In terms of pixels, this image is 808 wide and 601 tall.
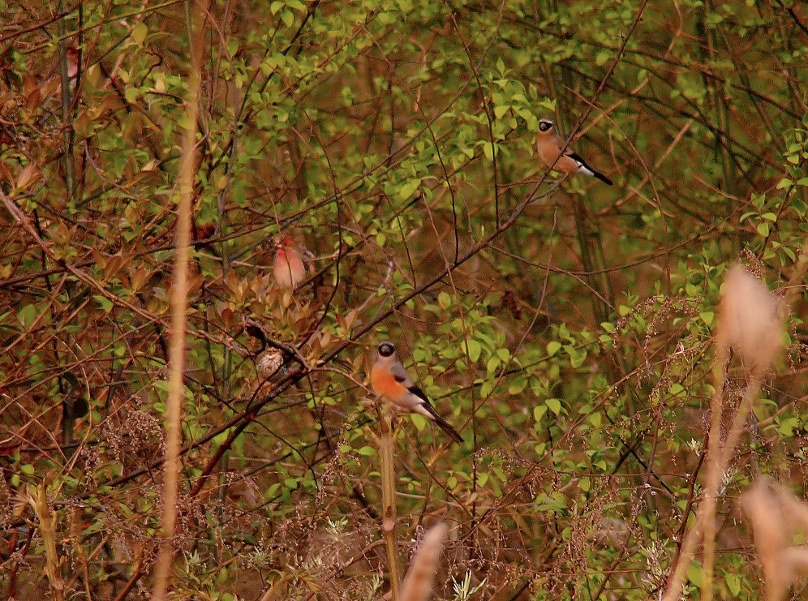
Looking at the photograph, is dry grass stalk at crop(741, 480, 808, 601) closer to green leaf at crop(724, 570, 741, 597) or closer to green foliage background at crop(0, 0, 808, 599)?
green foliage background at crop(0, 0, 808, 599)

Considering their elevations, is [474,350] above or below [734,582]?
above

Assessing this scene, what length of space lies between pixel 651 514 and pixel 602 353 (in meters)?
1.48

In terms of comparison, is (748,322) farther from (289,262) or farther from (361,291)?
(361,291)

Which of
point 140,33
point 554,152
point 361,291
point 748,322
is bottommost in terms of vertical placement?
point 361,291

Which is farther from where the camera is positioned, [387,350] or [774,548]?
[387,350]

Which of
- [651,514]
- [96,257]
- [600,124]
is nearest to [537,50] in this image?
[600,124]

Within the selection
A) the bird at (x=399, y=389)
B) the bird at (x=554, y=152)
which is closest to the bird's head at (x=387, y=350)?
the bird at (x=399, y=389)

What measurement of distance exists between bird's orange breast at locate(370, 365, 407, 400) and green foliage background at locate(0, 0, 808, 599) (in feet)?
0.53

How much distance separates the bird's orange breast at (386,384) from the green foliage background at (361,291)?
16 centimetres

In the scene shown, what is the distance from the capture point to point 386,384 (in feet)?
15.0

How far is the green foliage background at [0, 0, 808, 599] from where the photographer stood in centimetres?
358

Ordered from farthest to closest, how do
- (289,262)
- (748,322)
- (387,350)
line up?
(387,350) → (289,262) → (748,322)

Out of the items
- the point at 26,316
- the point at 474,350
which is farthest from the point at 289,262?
the point at 26,316

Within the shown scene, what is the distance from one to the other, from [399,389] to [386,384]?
0.07 m
